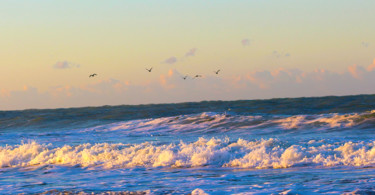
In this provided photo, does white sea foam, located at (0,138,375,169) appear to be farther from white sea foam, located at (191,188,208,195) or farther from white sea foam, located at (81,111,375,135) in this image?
white sea foam, located at (81,111,375,135)

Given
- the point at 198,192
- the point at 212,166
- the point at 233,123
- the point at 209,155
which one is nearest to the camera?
the point at 198,192

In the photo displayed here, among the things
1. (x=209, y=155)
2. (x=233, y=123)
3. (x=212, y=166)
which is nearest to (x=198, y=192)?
(x=212, y=166)

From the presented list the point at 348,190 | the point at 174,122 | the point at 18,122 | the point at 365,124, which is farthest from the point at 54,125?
the point at 348,190

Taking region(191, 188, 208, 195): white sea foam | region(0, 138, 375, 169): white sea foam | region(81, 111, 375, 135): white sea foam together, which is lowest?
region(191, 188, 208, 195): white sea foam

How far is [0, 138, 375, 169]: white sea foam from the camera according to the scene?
15641 millimetres

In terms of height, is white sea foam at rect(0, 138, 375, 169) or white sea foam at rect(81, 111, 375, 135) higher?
white sea foam at rect(81, 111, 375, 135)

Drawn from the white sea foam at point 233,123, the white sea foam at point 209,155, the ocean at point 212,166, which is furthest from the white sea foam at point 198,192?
the white sea foam at point 233,123

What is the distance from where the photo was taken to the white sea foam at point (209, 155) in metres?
15.6

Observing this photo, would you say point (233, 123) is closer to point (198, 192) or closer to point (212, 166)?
point (212, 166)

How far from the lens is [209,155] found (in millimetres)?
16922

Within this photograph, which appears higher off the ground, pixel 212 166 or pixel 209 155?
pixel 209 155

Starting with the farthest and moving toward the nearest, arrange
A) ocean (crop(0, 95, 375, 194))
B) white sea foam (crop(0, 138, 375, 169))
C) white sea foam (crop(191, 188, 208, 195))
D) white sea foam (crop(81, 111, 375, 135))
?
1. white sea foam (crop(81, 111, 375, 135))
2. white sea foam (crop(0, 138, 375, 169))
3. ocean (crop(0, 95, 375, 194))
4. white sea foam (crop(191, 188, 208, 195))

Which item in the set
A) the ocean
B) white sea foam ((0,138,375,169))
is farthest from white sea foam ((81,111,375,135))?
white sea foam ((0,138,375,169))

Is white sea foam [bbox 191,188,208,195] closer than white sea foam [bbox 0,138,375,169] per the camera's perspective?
Yes
